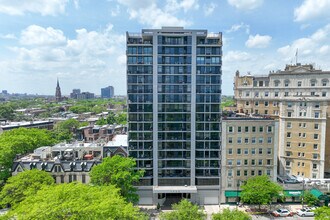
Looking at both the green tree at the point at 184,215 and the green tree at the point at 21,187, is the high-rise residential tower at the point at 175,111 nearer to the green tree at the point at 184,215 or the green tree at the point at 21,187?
the green tree at the point at 184,215

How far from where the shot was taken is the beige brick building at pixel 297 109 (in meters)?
56.2

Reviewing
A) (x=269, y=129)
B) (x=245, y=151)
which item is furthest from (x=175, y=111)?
(x=269, y=129)

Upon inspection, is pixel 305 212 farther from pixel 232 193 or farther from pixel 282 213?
pixel 232 193

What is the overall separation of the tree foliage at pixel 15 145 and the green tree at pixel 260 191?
58129 millimetres

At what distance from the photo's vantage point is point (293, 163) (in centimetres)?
6025

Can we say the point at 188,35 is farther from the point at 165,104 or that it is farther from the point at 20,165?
the point at 20,165

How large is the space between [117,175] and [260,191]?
99.5ft

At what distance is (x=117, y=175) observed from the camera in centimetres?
4641

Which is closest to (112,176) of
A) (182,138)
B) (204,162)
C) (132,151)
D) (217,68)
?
(132,151)

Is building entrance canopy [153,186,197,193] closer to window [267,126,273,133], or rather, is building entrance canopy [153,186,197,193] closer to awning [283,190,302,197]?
awning [283,190,302,197]

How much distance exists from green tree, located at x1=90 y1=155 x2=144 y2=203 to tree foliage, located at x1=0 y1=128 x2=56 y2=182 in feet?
89.7

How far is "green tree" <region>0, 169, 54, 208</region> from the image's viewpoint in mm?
42781

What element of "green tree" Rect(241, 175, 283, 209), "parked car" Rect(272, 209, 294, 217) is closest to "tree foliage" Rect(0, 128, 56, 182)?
"green tree" Rect(241, 175, 283, 209)

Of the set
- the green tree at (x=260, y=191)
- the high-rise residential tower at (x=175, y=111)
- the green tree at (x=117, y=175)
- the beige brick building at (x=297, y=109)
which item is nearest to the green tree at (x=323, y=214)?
the green tree at (x=260, y=191)
